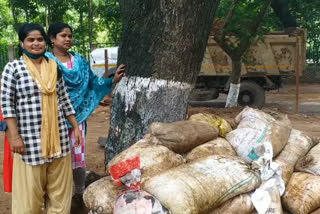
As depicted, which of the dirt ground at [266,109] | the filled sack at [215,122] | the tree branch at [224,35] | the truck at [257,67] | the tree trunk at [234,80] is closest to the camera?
the filled sack at [215,122]

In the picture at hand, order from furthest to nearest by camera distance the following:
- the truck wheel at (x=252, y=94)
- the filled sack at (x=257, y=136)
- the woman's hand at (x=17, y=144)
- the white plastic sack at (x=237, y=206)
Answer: the truck wheel at (x=252, y=94)
the filled sack at (x=257, y=136)
the white plastic sack at (x=237, y=206)
the woman's hand at (x=17, y=144)

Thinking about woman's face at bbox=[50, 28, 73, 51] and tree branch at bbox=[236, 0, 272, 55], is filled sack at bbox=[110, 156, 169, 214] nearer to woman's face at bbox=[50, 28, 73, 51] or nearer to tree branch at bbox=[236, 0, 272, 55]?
woman's face at bbox=[50, 28, 73, 51]

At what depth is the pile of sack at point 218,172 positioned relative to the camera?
2.46m

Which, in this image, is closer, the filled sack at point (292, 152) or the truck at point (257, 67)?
the filled sack at point (292, 152)

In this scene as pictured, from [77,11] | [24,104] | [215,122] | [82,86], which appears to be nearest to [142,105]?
[82,86]

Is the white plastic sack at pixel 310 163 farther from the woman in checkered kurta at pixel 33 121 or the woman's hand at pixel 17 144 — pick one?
the woman's hand at pixel 17 144

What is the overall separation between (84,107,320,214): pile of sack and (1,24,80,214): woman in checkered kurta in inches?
12.3

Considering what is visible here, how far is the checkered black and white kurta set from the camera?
8.20 feet

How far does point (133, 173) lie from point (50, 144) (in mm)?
539

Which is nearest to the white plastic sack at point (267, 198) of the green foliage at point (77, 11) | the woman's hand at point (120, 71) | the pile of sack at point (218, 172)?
the pile of sack at point (218, 172)

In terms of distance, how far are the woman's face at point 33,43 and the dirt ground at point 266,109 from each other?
1.70 meters

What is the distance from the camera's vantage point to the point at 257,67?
9.55m

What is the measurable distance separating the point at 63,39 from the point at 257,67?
710cm

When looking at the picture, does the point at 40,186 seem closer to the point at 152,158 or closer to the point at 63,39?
the point at 152,158
